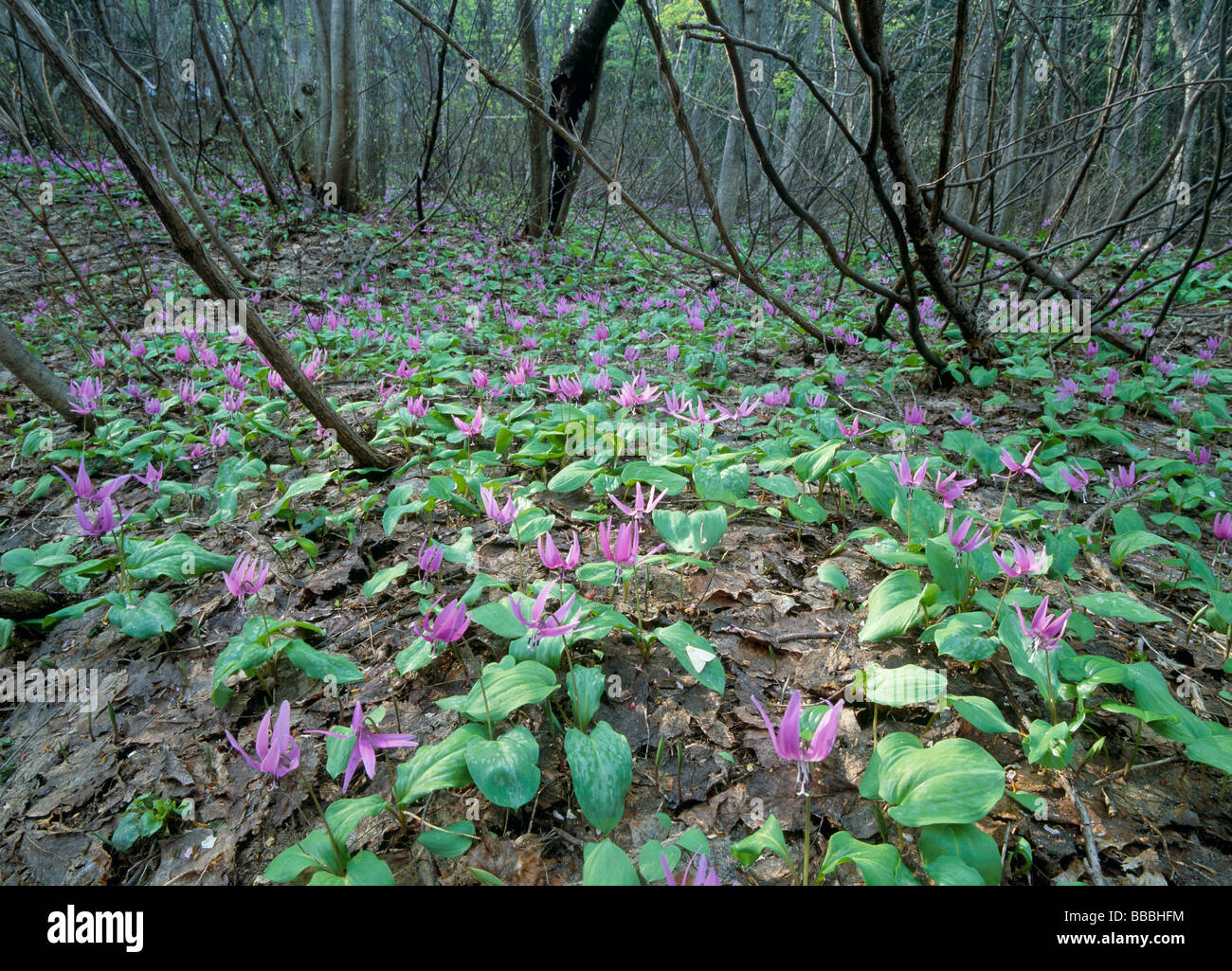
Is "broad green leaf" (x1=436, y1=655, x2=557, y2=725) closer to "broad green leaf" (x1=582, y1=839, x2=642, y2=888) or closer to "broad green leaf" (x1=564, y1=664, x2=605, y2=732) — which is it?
"broad green leaf" (x1=564, y1=664, x2=605, y2=732)

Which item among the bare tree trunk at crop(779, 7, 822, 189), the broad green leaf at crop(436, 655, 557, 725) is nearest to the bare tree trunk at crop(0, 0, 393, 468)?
the broad green leaf at crop(436, 655, 557, 725)

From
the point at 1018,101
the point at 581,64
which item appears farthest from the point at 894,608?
the point at 581,64

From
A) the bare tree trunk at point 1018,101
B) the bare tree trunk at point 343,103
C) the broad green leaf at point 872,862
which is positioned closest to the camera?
the broad green leaf at point 872,862

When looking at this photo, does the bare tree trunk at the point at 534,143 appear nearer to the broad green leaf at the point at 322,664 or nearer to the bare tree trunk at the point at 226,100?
the bare tree trunk at the point at 226,100

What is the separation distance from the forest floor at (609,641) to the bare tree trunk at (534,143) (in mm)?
5193

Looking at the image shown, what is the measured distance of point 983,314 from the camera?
16.0 ft

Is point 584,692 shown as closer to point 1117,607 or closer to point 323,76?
point 1117,607

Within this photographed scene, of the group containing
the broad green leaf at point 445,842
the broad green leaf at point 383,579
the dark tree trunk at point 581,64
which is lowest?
the broad green leaf at point 445,842

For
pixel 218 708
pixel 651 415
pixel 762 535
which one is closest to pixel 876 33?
pixel 651 415

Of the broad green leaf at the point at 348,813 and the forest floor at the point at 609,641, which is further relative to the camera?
the forest floor at the point at 609,641

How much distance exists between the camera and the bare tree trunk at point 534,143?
6691mm

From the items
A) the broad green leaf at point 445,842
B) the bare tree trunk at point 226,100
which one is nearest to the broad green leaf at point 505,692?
the broad green leaf at point 445,842

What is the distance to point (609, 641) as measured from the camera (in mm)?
1644

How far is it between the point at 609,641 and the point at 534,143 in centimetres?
760
